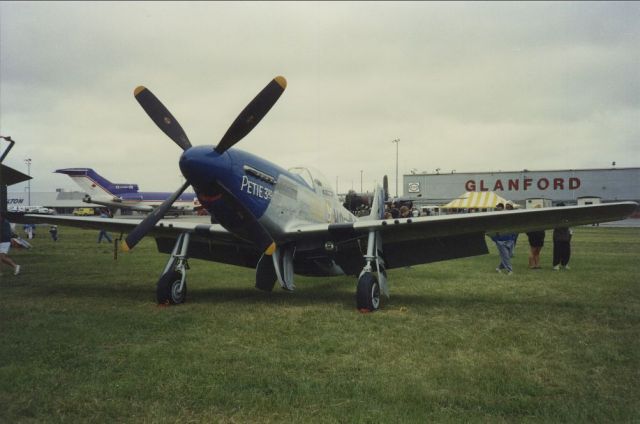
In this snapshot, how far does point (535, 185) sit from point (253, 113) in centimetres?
7065

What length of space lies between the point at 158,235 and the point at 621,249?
20.0 metres

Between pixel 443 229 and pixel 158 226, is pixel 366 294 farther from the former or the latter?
pixel 158 226

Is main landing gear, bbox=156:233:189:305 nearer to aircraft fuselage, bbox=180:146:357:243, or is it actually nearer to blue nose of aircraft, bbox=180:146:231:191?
aircraft fuselage, bbox=180:146:357:243

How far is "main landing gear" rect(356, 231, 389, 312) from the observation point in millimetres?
7680

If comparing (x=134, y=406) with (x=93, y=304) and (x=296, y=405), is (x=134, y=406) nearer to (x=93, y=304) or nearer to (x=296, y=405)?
(x=296, y=405)

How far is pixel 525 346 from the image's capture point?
18.1ft

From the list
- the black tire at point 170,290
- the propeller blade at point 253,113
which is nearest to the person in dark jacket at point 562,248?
the propeller blade at point 253,113

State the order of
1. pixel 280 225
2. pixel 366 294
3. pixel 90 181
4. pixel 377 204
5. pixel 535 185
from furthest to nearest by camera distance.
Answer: pixel 535 185 → pixel 90 181 → pixel 377 204 → pixel 280 225 → pixel 366 294

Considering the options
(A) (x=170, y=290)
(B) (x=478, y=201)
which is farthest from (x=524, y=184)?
(A) (x=170, y=290)

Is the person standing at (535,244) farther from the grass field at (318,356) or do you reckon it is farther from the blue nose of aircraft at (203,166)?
the blue nose of aircraft at (203,166)

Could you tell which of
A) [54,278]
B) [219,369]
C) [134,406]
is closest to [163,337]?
[219,369]

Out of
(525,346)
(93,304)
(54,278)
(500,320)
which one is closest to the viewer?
(525,346)

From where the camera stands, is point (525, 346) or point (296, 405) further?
point (525, 346)

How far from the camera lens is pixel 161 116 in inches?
316
